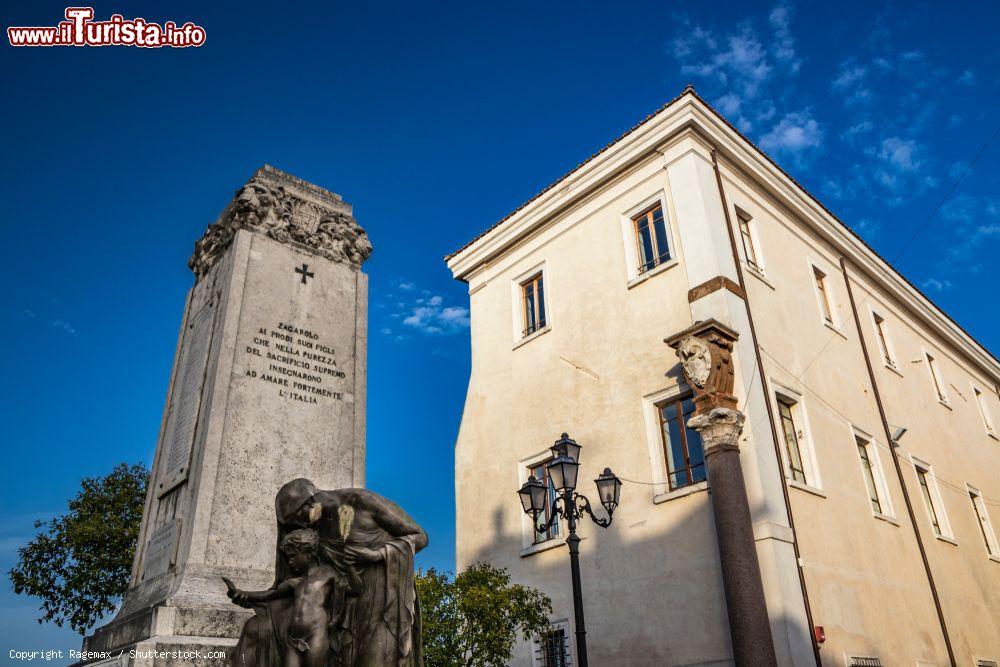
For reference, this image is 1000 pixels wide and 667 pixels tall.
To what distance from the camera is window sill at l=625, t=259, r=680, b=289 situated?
51.1ft

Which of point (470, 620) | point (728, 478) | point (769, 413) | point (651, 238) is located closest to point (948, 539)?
point (769, 413)

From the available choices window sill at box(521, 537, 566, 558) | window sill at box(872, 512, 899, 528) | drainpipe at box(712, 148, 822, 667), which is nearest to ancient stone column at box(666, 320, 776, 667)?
drainpipe at box(712, 148, 822, 667)

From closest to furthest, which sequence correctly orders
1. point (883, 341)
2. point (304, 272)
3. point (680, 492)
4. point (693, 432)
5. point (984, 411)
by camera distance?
point (304, 272), point (680, 492), point (693, 432), point (883, 341), point (984, 411)

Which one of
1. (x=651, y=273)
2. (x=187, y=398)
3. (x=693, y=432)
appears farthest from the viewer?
(x=651, y=273)

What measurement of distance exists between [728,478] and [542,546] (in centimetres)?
518

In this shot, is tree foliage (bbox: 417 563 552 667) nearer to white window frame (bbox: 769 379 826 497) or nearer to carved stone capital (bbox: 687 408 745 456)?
carved stone capital (bbox: 687 408 745 456)

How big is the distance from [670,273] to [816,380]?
4246 millimetres

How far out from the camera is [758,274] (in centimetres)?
→ 1605

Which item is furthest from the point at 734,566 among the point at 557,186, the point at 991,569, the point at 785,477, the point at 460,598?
the point at 991,569

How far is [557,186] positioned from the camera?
747 inches

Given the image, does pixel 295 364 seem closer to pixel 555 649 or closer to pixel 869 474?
pixel 555 649

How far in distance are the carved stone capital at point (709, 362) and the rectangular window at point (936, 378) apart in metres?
14.2

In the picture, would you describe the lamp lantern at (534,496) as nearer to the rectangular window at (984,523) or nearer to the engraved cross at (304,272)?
the engraved cross at (304,272)

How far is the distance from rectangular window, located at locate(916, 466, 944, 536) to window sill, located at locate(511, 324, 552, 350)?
10.6 metres
